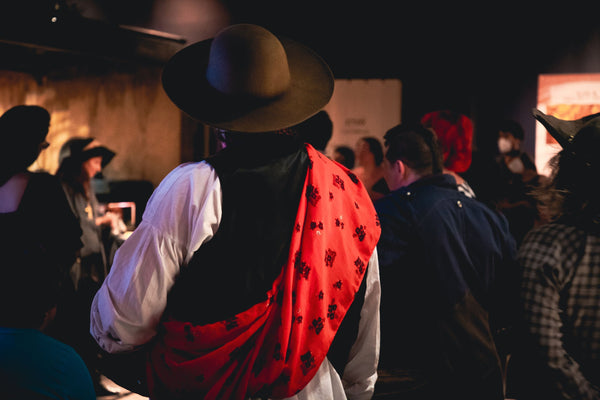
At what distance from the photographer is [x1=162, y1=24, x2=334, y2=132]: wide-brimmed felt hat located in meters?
1.43

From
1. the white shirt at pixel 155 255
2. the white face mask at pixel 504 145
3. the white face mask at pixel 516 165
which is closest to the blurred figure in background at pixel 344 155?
the white face mask at pixel 504 145

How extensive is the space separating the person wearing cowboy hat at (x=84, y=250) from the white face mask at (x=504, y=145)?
3.23m

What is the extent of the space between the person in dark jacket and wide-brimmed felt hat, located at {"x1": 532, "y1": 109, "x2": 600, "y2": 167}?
623mm

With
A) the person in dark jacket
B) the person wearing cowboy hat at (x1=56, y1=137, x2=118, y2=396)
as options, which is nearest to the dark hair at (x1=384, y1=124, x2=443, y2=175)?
the person in dark jacket

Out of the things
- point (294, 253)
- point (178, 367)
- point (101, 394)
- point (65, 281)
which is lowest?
point (101, 394)

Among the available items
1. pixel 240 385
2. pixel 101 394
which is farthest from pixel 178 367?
pixel 101 394

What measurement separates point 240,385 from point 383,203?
3.22 ft

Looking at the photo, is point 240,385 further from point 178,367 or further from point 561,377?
point 561,377

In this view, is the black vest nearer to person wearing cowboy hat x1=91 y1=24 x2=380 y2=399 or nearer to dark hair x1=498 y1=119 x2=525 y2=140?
person wearing cowboy hat x1=91 y1=24 x2=380 y2=399

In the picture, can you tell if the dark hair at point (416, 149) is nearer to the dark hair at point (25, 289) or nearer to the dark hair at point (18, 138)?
the dark hair at point (25, 289)

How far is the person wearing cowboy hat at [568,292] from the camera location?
140 cm

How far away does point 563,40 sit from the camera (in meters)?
5.36

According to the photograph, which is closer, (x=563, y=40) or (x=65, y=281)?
(x=65, y=281)

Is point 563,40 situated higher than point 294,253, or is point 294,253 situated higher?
point 563,40
